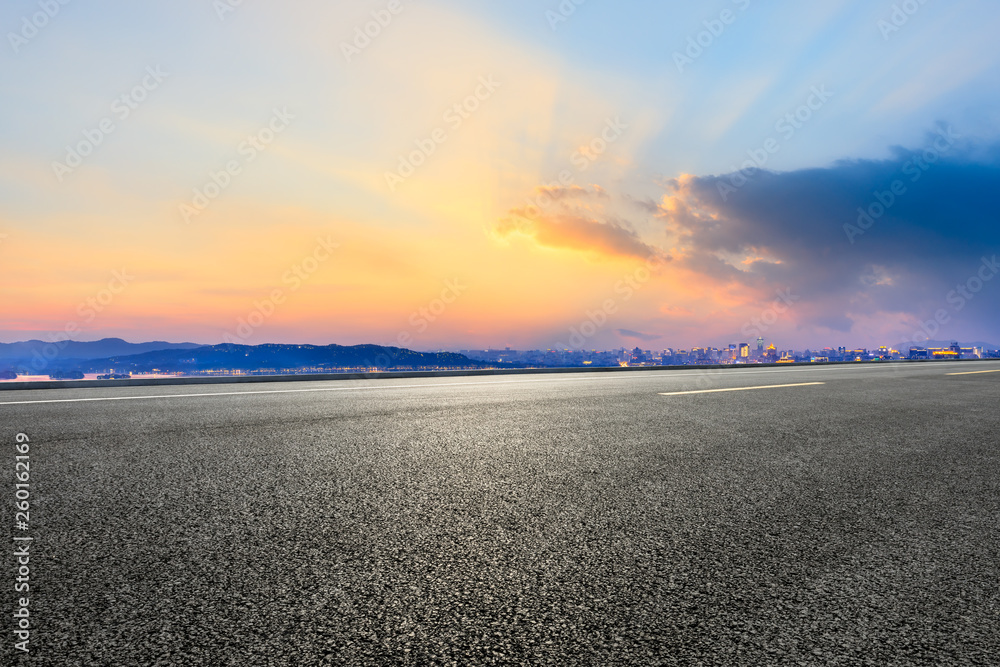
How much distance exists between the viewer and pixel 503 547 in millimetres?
2543

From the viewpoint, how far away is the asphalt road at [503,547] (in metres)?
1.75

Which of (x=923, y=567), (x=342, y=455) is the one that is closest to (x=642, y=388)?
(x=342, y=455)

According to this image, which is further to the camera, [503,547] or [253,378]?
[253,378]

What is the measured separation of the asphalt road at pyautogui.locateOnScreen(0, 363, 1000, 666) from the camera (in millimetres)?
1753

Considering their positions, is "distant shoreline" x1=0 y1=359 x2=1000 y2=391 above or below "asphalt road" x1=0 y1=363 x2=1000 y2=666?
above

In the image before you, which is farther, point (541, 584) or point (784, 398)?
point (784, 398)

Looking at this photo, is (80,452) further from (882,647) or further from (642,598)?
(882,647)

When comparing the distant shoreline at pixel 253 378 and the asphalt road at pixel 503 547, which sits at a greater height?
the distant shoreline at pixel 253 378

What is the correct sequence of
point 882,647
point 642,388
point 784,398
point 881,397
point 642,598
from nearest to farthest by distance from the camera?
point 882,647, point 642,598, point 784,398, point 881,397, point 642,388

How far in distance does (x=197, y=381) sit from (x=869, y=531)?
12.2 meters

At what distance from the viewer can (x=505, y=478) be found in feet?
12.6

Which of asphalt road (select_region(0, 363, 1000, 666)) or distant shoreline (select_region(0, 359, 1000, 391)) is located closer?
asphalt road (select_region(0, 363, 1000, 666))

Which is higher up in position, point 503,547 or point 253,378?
point 253,378

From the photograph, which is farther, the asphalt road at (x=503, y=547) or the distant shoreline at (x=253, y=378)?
the distant shoreline at (x=253, y=378)
